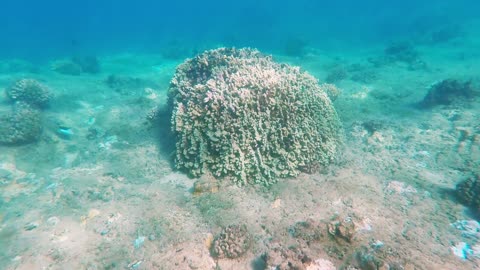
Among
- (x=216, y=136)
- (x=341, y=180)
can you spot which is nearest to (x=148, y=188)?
(x=216, y=136)

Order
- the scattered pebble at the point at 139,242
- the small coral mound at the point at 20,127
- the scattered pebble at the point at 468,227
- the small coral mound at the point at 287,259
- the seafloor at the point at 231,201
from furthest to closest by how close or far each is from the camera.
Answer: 1. the small coral mound at the point at 20,127
2. the scattered pebble at the point at 139,242
3. the scattered pebble at the point at 468,227
4. the seafloor at the point at 231,201
5. the small coral mound at the point at 287,259

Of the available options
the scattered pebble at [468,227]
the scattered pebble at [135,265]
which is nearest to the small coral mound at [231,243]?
the scattered pebble at [135,265]

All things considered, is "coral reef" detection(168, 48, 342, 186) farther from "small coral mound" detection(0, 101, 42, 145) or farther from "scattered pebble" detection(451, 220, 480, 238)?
"small coral mound" detection(0, 101, 42, 145)

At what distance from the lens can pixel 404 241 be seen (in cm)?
449

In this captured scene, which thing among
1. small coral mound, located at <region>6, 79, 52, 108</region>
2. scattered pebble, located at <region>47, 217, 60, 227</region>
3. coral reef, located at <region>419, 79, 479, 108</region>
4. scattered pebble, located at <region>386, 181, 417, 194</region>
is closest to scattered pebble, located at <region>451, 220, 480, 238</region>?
→ scattered pebble, located at <region>386, 181, 417, 194</region>

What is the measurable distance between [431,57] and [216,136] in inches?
768

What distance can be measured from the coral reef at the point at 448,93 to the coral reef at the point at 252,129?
580 centimetres

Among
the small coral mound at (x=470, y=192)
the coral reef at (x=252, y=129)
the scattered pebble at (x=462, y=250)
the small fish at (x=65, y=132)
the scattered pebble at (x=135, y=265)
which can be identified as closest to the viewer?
the scattered pebble at (x=462, y=250)

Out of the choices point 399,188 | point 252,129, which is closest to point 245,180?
point 252,129

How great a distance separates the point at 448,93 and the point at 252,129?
872 centimetres

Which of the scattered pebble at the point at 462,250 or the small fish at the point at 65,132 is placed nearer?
the scattered pebble at the point at 462,250

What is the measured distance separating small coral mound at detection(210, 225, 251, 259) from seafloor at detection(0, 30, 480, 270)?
123 mm

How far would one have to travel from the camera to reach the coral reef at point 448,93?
9.85 m

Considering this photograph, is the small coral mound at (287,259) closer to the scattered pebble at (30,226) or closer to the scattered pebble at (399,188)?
the scattered pebble at (399,188)
